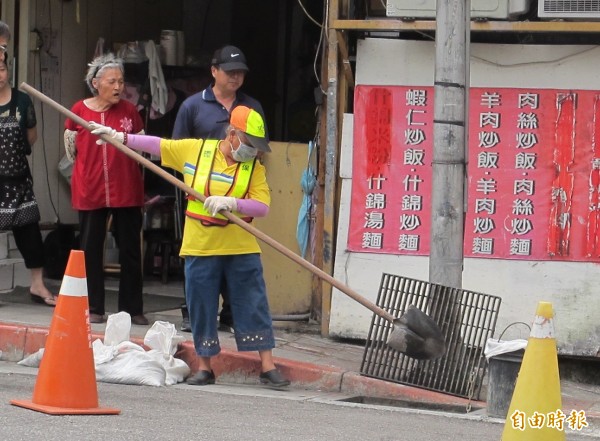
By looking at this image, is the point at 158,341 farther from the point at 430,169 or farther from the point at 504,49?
the point at 504,49

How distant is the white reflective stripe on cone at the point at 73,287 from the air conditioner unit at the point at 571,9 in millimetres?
3711

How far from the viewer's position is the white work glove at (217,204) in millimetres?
7449

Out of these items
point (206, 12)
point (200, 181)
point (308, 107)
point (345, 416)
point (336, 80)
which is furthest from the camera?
point (206, 12)

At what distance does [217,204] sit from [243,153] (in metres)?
0.41

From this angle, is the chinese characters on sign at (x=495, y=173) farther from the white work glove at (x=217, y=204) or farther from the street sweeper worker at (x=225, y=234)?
the white work glove at (x=217, y=204)

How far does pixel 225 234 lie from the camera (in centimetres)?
780

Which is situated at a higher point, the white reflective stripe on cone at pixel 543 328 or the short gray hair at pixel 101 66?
the short gray hair at pixel 101 66

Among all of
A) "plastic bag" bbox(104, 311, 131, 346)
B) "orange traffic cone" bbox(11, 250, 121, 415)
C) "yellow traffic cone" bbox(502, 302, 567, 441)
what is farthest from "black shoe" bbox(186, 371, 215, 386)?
"yellow traffic cone" bbox(502, 302, 567, 441)

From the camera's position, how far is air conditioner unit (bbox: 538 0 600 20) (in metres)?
8.47

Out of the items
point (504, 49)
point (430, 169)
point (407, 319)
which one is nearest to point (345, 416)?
point (407, 319)

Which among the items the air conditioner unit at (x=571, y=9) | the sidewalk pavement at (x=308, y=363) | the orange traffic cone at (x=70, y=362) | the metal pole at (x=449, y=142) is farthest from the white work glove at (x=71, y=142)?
the air conditioner unit at (x=571, y=9)

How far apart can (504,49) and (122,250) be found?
10.3ft

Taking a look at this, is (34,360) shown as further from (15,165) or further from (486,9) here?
(486,9)

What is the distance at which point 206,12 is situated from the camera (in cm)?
1243
